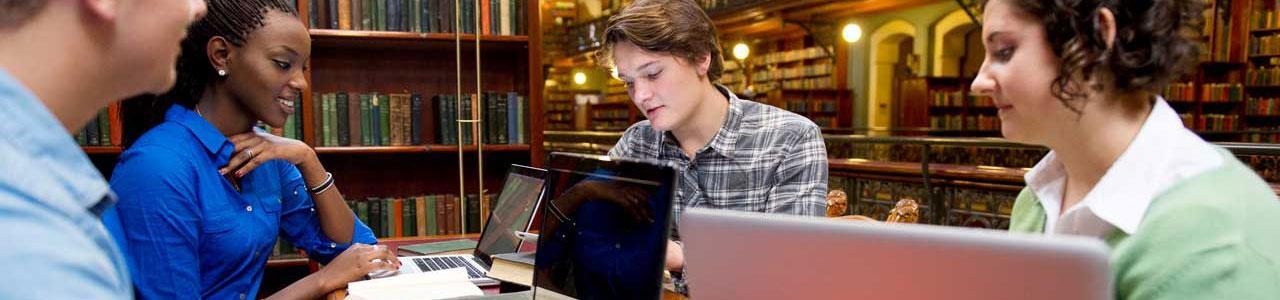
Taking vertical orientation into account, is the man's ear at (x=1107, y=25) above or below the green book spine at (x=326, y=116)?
above

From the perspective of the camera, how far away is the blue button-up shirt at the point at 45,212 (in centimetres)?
47

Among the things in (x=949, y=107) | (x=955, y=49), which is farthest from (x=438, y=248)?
(x=955, y=49)

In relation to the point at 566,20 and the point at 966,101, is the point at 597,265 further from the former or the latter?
the point at 566,20

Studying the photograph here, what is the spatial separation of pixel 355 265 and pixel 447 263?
292 millimetres

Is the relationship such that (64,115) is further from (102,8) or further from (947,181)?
(947,181)

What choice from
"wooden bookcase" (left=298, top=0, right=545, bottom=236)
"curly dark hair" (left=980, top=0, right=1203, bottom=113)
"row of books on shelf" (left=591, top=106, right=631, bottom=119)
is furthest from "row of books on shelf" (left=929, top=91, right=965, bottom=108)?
"curly dark hair" (left=980, top=0, right=1203, bottom=113)

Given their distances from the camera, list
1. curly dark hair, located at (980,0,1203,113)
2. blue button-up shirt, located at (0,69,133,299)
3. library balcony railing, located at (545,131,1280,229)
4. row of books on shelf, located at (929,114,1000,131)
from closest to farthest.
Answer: blue button-up shirt, located at (0,69,133,299)
curly dark hair, located at (980,0,1203,113)
library balcony railing, located at (545,131,1280,229)
row of books on shelf, located at (929,114,1000,131)

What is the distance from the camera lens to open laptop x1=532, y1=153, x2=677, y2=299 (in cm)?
92

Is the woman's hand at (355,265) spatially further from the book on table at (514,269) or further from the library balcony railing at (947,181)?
the library balcony railing at (947,181)

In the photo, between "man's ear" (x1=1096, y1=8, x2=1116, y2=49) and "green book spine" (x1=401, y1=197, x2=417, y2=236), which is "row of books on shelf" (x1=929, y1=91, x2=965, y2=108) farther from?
"man's ear" (x1=1096, y1=8, x2=1116, y2=49)

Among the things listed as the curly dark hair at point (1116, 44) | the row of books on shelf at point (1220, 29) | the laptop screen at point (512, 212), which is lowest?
the laptop screen at point (512, 212)

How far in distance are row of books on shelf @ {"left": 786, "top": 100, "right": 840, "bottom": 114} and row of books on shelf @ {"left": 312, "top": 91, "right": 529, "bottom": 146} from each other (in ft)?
31.7

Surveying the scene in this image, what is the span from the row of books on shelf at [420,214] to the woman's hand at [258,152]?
1.56 meters

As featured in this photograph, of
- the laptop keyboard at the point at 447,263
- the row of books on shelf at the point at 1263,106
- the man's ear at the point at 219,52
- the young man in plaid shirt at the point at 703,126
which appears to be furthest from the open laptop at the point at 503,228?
the row of books on shelf at the point at 1263,106
